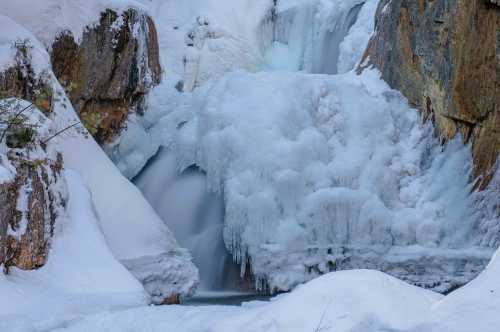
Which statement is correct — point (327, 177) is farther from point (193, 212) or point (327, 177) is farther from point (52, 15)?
point (52, 15)

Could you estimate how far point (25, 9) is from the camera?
933 cm

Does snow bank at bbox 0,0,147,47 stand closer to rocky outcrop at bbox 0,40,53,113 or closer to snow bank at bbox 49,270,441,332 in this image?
rocky outcrop at bbox 0,40,53,113

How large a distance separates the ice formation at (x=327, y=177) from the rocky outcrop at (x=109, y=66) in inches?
31.2

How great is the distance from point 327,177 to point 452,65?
2201 mm

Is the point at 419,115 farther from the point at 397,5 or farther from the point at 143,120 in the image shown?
the point at 143,120

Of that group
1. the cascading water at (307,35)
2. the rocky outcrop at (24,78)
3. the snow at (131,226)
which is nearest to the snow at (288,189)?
the snow at (131,226)

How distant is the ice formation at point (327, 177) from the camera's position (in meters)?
8.32

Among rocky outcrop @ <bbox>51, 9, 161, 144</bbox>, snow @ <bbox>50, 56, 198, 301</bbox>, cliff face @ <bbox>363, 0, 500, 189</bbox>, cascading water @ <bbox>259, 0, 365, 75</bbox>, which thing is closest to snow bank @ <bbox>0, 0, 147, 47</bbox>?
rocky outcrop @ <bbox>51, 9, 161, 144</bbox>

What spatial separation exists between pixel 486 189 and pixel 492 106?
1029 millimetres

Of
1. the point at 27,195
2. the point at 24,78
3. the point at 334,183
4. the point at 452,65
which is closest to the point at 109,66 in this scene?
the point at 24,78

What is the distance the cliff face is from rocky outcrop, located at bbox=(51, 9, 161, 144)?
408 cm

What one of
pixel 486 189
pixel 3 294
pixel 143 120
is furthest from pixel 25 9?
pixel 486 189

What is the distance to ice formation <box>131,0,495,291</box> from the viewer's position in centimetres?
832

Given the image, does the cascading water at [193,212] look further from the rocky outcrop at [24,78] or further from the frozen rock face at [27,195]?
the frozen rock face at [27,195]
